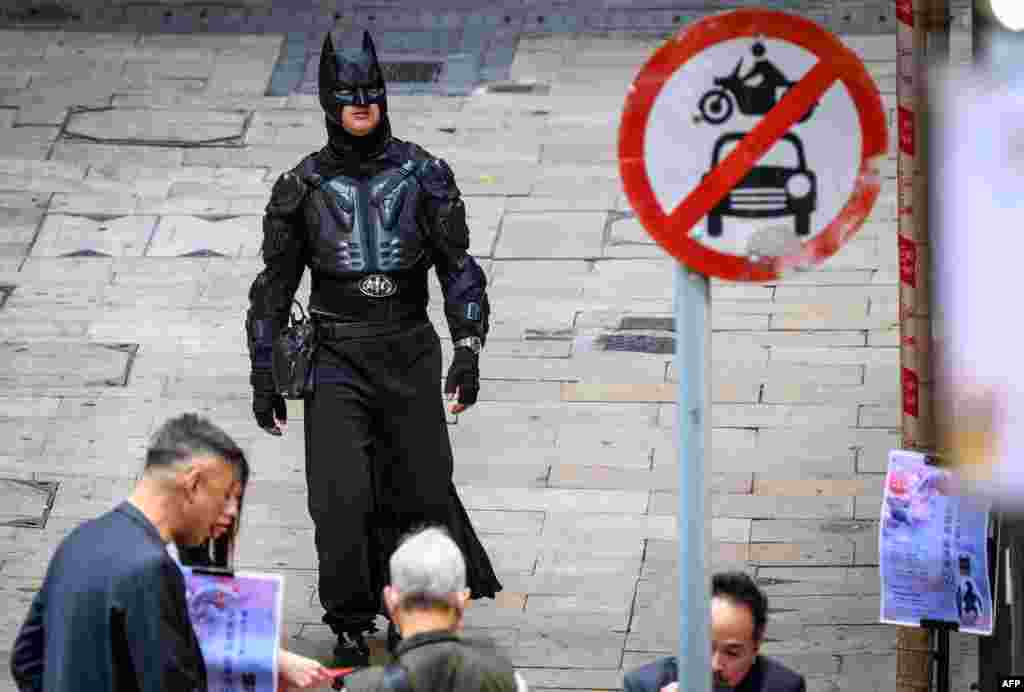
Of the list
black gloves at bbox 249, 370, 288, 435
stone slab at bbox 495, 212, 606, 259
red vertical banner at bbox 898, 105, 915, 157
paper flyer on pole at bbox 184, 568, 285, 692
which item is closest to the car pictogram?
paper flyer on pole at bbox 184, 568, 285, 692

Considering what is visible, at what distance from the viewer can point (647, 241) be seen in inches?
507

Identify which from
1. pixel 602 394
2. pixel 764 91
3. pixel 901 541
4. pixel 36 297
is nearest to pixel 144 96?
pixel 36 297

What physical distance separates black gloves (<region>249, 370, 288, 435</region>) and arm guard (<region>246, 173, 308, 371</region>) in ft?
0.12

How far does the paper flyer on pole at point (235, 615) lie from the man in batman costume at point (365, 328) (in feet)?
8.43

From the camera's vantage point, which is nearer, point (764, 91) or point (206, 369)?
point (764, 91)

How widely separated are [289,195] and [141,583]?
3475 mm

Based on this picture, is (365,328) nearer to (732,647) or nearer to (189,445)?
(732,647)

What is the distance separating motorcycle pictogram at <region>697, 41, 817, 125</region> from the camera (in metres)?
5.61

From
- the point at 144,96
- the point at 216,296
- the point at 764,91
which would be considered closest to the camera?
the point at 764,91

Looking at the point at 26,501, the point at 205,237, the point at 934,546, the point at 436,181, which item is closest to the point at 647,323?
the point at 205,237

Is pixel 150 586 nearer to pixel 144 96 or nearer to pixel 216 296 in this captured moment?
pixel 216 296

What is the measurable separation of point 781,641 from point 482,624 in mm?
1208

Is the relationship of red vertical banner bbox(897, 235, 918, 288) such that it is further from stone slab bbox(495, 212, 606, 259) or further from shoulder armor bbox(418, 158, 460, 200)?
stone slab bbox(495, 212, 606, 259)

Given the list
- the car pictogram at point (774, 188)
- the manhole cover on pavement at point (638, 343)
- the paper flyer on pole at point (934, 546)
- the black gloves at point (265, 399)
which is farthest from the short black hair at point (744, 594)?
the manhole cover on pavement at point (638, 343)
